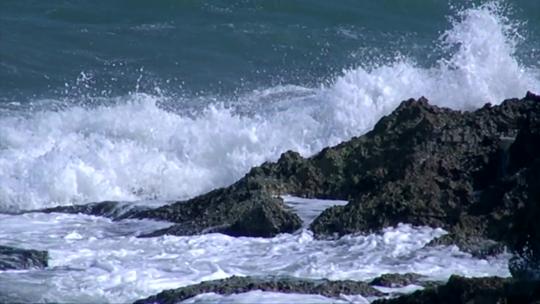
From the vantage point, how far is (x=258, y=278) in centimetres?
1077

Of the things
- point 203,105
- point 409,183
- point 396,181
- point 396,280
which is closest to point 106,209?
point 396,181

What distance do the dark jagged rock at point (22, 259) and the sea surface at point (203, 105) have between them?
0.63 ft

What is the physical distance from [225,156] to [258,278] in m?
6.10

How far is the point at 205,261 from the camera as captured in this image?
11688mm

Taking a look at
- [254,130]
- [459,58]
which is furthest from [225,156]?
[459,58]

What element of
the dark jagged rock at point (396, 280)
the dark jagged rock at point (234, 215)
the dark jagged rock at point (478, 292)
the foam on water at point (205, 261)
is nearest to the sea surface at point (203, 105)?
the foam on water at point (205, 261)

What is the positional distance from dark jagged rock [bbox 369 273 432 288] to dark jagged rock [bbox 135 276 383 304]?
130 mm

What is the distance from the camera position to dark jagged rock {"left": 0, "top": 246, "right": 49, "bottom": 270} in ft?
37.9

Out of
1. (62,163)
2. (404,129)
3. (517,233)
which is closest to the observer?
(517,233)

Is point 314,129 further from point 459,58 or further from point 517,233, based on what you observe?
point 517,233

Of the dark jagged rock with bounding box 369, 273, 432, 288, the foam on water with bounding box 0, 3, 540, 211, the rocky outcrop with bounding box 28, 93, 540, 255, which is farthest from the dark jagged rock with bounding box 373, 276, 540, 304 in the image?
the foam on water with bounding box 0, 3, 540, 211

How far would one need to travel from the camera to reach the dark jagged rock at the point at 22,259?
37.9ft

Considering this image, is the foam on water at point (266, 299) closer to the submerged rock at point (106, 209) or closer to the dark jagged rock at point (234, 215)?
the dark jagged rock at point (234, 215)

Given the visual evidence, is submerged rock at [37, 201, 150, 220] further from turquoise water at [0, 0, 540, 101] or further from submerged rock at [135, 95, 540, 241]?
turquoise water at [0, 0, 540, 101]
